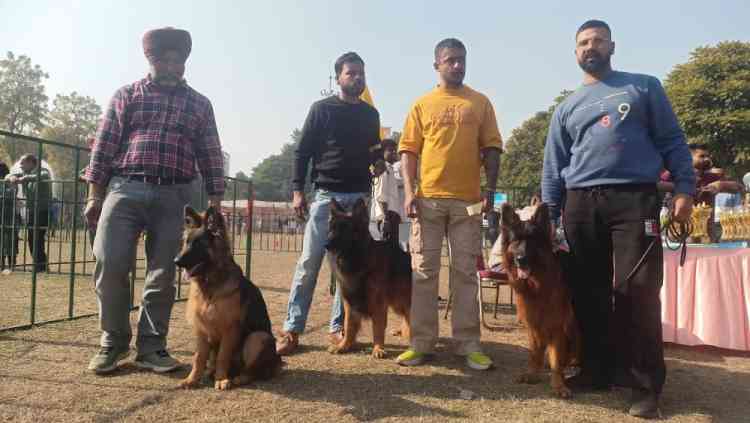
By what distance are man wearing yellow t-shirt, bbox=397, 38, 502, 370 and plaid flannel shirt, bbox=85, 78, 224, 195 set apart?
196 centimetres

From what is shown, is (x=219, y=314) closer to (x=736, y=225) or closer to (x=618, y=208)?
(x=618, y=208)

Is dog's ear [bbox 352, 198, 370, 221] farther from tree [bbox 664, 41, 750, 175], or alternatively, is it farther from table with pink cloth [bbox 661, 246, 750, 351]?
tree [bbox 664, 41, 750, 175]

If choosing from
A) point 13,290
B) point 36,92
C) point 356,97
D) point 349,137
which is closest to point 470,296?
point 349,137

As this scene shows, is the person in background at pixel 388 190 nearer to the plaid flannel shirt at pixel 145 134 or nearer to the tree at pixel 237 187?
the tree at pixel 237 187

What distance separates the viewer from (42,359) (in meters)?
4.18

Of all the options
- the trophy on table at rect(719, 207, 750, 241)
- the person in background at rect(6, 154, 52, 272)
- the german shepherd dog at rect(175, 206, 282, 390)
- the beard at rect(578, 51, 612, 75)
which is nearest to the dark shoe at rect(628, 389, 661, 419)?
the beard at rect(578, 51, 612, 75)

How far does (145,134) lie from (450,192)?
260 cm

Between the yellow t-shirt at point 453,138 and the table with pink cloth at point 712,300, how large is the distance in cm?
276

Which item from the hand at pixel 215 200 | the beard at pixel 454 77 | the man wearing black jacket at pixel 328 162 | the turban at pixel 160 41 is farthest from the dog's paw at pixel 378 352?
the turban at pixel 160 41

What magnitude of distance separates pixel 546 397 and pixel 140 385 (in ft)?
9.94

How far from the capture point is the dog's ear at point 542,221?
11.9 ft

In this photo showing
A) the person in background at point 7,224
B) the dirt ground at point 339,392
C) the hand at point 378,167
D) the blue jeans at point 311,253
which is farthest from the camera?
the person in background at point 7,224

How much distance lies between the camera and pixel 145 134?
389cm

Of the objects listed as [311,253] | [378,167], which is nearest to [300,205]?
[311,253]
